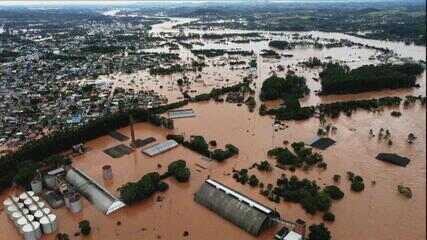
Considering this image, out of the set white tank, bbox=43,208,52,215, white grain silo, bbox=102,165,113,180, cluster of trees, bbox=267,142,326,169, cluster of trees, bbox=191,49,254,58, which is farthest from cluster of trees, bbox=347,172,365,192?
cluster of trees, bbox=191,49,254,58

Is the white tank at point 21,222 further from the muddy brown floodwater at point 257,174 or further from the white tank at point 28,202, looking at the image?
the white tank at point 28,202

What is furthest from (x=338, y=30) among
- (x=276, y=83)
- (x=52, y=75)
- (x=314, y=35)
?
(x=52, y=75)

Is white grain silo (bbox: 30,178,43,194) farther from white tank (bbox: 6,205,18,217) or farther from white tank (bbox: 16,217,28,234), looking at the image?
white tank (bbox: 16,217,28,234)

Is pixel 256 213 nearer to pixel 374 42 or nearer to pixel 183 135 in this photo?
pixel 183 135

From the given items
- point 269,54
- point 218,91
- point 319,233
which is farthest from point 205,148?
point 269,54

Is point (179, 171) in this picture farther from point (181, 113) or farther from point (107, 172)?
point (181, 113)

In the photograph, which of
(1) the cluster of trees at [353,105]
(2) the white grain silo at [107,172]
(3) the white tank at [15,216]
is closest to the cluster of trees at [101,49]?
(1) the cluster of trees at [353,105]
